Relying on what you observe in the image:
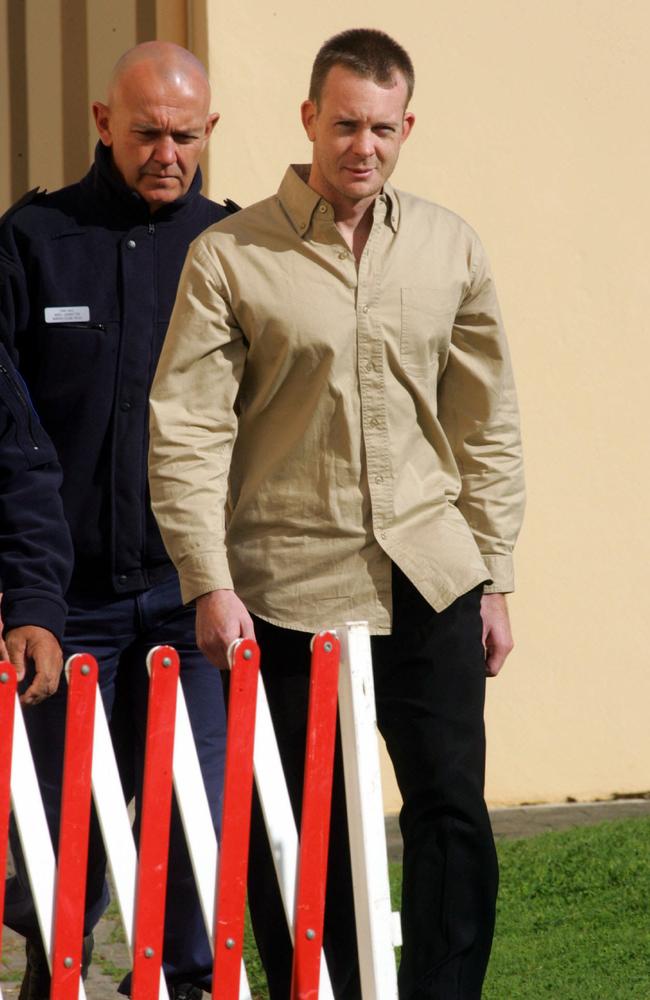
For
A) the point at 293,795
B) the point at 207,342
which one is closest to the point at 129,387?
the point at 207,342

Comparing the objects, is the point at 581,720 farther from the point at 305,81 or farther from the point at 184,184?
the point at 184,184

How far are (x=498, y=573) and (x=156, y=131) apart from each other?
127cm

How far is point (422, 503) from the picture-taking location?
355cm

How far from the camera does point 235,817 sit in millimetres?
3000

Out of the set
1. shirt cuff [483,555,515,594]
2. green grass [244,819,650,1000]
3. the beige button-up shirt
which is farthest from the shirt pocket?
green grass [244,819,650,1000]

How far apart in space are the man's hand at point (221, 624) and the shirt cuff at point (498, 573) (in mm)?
615

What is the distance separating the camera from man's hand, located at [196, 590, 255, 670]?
3334mm

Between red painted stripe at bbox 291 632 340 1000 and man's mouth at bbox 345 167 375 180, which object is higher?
man's mouth at bbox 345 167 375 180

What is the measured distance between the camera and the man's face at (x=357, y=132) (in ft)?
11.4

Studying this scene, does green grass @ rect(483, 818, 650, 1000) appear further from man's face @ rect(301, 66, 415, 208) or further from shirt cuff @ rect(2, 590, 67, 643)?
man's face @ rect(301, 66, 415, 208)

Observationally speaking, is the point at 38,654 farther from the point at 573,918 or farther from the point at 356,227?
the point at 573,918

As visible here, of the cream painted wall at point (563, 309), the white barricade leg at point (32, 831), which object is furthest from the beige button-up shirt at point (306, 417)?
the cream painted wall at point (563, 309)

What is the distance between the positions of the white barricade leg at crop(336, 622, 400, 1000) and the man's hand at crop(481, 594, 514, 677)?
75 centimetres

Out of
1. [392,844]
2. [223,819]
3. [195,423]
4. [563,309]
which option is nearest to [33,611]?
[195,423]
